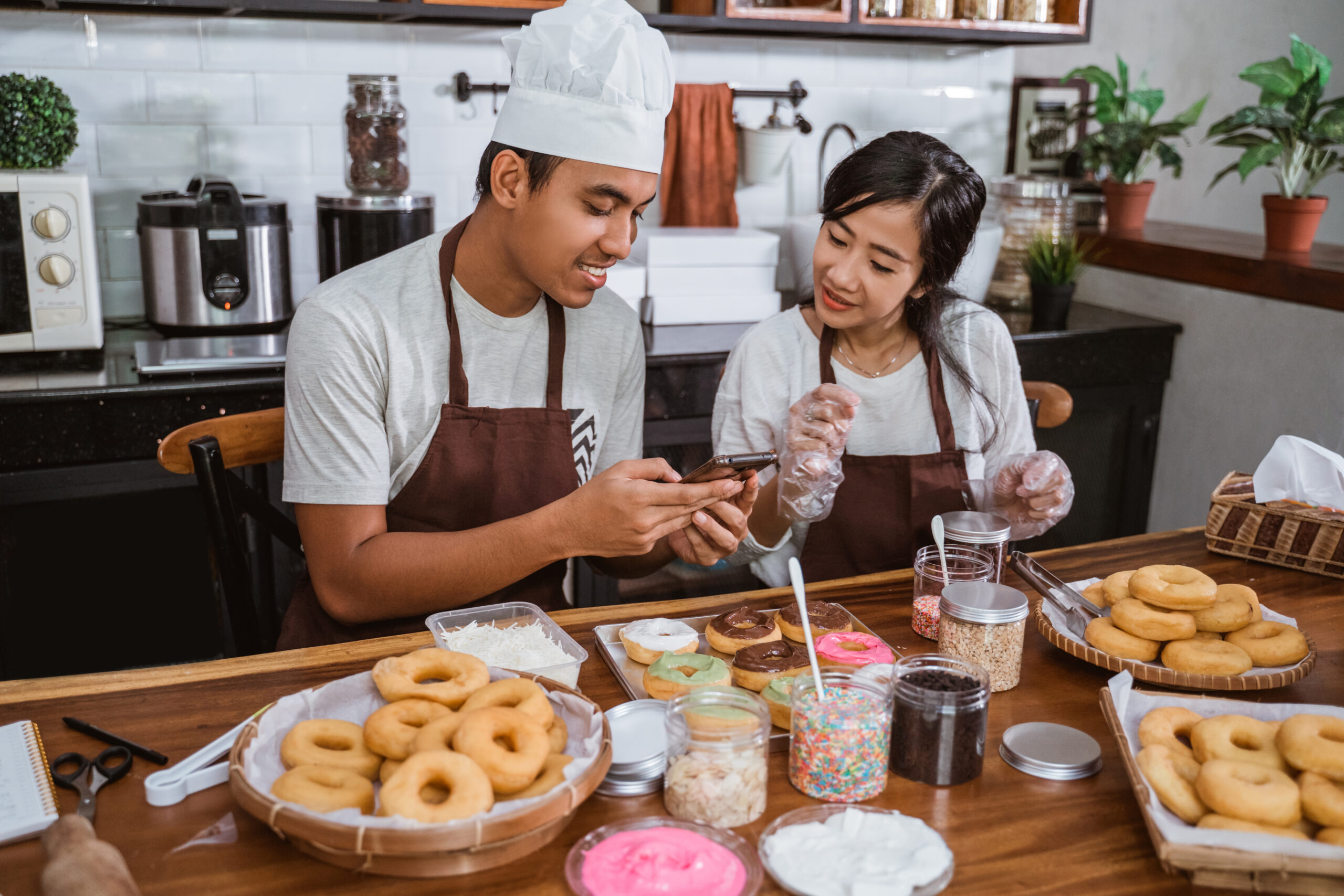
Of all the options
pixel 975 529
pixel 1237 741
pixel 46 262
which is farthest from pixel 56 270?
pixel 1237 741

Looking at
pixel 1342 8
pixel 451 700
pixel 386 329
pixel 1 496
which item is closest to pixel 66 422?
pixel 1 496

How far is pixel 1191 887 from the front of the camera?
100 cm

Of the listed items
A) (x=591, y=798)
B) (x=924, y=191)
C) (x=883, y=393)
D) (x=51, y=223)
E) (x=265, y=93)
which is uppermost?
(x=265, y=93)

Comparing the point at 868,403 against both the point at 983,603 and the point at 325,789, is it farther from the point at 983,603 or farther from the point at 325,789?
the point at 325,789

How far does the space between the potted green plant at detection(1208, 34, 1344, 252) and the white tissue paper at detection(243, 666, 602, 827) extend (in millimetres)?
2695

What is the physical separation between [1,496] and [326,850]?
1724 millimetres

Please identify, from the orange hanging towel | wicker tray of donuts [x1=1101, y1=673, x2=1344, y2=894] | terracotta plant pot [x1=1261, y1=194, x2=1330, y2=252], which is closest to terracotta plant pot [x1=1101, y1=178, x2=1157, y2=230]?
terracotta plant pot [x1=1261, y1=194, x2=1330, y2=252]

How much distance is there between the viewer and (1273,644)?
1.38 m

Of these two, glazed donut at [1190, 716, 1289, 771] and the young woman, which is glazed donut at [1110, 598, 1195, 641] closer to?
glazed donut at [1190, 716, 1289, 771]

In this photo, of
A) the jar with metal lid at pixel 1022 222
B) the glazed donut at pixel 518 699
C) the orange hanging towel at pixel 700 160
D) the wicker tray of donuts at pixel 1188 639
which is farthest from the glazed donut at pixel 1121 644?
the orange hanging towel at pixel 700 160

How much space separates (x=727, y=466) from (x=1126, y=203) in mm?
2693

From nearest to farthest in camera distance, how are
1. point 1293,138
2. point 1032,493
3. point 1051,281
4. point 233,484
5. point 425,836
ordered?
point 425,836 < point 233,484 < point 1032,493 < point 1293,138 < point 1051,281

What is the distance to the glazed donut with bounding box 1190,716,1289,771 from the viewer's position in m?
1.08

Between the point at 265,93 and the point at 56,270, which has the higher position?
the point at 265,93
